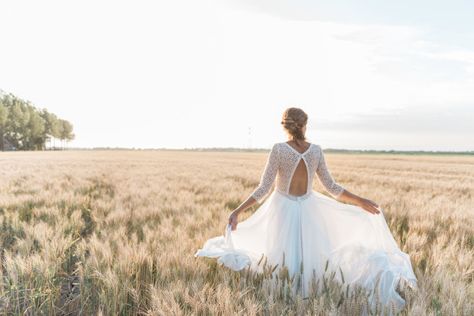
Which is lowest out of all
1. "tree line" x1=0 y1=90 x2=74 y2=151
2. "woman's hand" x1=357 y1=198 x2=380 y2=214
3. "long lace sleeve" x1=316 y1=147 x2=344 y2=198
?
"woman's hand" x1=357 y1=198 x2=380 y2=214

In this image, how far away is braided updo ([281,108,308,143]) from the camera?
3072 millimetres

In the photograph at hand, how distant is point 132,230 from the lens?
485 cm

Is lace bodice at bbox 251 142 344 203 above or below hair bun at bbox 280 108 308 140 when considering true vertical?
below

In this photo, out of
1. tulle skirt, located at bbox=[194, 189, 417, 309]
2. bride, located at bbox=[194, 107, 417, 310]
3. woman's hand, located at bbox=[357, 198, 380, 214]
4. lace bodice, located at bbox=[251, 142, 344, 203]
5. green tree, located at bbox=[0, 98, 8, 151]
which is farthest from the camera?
green tree, located at bbox=[0, 98, 8, 151]

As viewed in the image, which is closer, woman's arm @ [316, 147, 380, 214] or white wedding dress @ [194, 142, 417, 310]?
white wedding dress @ [194, 142, 417, 310]

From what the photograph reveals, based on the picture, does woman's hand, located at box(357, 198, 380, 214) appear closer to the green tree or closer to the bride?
the bride

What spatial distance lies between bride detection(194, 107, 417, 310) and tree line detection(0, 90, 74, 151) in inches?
2944

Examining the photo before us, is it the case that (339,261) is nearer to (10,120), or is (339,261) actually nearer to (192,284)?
(192,284)

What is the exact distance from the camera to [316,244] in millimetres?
3301

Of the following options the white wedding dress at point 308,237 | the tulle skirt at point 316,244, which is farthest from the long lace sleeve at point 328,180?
the tulle skirt at point 316,244

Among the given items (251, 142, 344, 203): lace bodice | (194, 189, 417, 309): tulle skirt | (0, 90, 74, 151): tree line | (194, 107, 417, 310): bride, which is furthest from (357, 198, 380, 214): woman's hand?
(0, 90, 74, 151): tree line

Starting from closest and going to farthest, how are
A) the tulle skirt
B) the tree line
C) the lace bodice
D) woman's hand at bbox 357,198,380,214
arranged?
the tulle skirt < the lace bodice < woman's hand at bbox 357,198,380,214 < the tree line

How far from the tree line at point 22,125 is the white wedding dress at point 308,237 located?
245 ft

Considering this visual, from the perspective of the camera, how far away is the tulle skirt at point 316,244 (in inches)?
116
